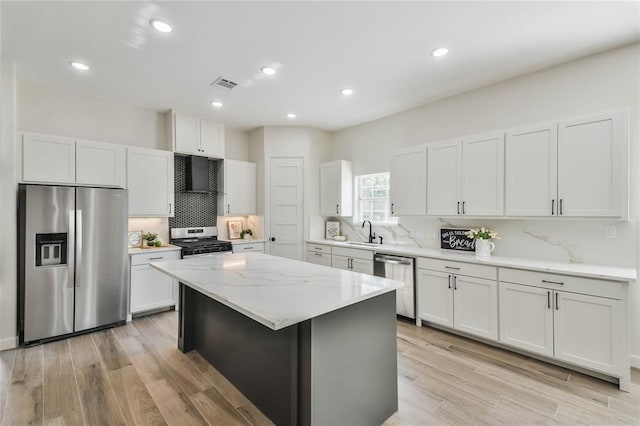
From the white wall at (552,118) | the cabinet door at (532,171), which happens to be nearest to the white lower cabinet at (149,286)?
the white wall at (552,118)

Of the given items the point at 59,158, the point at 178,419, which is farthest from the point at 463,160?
the point at 59,158

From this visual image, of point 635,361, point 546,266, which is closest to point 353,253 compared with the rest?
point 546,266

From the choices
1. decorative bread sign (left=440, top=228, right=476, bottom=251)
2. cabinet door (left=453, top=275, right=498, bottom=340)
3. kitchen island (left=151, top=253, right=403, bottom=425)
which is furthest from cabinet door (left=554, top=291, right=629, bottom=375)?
kitchen island (left=151, top=253, right=403, bottom=425)

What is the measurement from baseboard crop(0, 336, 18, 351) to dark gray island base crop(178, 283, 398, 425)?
2.39m

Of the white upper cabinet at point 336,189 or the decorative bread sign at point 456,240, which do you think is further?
the white upper cabinet at point 336,189

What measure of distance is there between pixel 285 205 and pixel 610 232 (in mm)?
4108

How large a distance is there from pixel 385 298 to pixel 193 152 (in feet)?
12.6

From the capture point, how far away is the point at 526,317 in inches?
109

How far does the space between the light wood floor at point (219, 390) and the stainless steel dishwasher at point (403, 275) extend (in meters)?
0.62

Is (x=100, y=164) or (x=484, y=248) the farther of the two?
(x=100, y=164)

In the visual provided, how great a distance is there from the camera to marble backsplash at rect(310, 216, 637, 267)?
2.71 meters

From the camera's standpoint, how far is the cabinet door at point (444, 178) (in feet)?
11.4

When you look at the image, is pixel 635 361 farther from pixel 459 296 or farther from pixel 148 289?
pixel 148 289

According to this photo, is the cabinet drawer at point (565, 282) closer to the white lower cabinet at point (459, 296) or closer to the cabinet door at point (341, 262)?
the white lower cabinet at point (459, 296)
